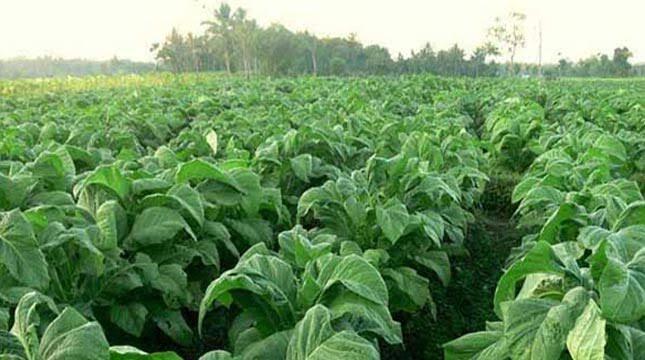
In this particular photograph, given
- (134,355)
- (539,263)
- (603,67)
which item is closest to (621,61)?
(603,67)

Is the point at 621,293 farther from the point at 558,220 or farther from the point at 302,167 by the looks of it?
the point at 302,167

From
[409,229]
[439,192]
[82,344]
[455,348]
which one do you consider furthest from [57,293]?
[439,192]

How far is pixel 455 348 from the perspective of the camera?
7.05ft

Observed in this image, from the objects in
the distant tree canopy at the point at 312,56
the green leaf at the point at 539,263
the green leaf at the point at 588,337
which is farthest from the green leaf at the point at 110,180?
the distant tree canopy at the point at 312,56

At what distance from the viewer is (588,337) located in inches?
65.3

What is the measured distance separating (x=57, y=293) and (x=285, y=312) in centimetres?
102

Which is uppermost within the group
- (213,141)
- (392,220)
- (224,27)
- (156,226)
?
(224,27)

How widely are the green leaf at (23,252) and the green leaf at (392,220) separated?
156cm

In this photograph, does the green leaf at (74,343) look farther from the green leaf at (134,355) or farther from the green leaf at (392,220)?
the green leaf at (392,220)

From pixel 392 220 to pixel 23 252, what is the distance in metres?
1.68

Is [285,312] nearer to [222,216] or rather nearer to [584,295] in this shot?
[584,295]

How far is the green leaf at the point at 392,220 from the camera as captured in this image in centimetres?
319

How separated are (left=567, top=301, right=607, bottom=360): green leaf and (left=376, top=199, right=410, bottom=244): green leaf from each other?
1460 millimetres

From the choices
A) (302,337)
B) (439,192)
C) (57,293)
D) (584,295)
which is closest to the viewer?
(302,337)
